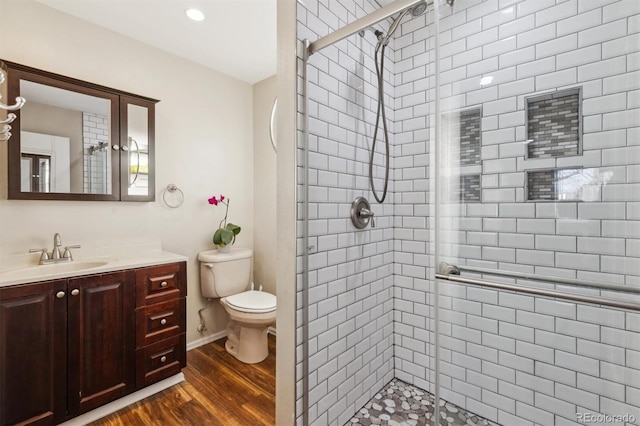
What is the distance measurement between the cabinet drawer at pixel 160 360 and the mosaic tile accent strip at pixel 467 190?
2015 millimetres

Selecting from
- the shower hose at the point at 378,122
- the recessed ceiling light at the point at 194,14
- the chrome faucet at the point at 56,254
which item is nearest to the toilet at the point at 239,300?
the chrome faucet at the point at 56,254

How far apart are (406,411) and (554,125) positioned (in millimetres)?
1572

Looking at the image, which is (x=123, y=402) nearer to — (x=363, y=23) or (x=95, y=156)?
(x=95, y=156)

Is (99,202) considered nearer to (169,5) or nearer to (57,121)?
(57,121)

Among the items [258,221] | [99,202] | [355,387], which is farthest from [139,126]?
[355,387]

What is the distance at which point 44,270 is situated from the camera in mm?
1635

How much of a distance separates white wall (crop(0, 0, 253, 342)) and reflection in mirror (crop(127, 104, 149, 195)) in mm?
119

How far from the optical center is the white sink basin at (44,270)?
1.46 meters

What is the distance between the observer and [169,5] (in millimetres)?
1829

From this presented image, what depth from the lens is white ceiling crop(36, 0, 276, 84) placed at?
1820mm

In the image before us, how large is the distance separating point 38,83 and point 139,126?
22.4 inches

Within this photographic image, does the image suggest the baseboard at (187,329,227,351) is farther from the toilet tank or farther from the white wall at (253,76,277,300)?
the white wall at (253,76,277,300)

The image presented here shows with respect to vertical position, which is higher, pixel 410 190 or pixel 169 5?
pixel 169 5

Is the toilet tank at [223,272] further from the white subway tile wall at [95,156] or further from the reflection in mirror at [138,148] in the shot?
the white subway tile wall at [95,156]
